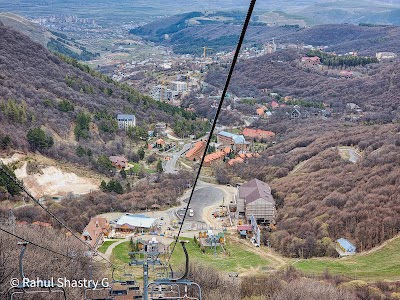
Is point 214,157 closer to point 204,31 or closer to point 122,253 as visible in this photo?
point 122,253

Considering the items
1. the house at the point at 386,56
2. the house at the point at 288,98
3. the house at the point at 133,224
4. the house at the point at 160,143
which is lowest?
the house at the point at 288,98

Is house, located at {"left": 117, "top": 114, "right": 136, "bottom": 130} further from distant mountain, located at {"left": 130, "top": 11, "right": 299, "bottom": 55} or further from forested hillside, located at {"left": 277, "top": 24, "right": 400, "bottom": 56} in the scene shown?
distant mountain, located at {"left": 130, "top": 11, "right": 299, "bottom": 55}

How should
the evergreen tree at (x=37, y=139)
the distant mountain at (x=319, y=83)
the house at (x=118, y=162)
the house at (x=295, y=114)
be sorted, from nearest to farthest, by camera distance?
1. the evergreen tree at (x=37, y=139)
2. the house at (x=118, y=162)
3. the house at (x=295, y=114)
4. the distant mountain at (x=319, y=83)

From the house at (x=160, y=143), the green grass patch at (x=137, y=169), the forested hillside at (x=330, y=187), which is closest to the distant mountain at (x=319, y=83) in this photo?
the forested hillside at (x=330, y=187)

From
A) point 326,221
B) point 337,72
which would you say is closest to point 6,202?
point 326,221

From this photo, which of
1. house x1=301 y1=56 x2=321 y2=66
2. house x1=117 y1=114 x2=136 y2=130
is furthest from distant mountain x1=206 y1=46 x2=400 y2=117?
house x1=117 y1=114 x2=136 y2=130

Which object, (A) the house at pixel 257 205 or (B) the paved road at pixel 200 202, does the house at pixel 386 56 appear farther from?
(A) the house at pixel 257 205

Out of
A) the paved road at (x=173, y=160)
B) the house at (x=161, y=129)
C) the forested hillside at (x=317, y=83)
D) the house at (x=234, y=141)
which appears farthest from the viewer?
the forested hillside at (x=317, y=83)
